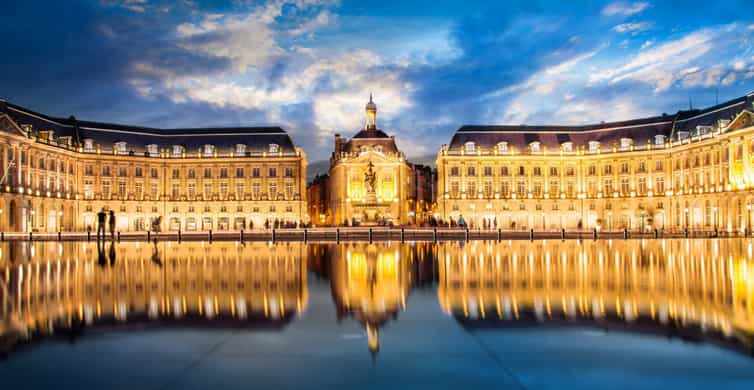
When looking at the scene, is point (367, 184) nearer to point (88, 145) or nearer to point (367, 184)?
point (367, 184)

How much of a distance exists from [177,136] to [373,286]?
285 feet

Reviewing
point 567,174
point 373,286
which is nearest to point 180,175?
point 567,174

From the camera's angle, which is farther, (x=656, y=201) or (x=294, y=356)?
(x=656, y=201)

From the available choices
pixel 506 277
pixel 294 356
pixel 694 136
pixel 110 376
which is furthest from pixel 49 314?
pixel 694 136

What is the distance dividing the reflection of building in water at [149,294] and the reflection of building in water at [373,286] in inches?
36.7

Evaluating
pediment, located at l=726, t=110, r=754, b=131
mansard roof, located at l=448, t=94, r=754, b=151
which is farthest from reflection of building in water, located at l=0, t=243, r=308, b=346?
mansard roof, located at l=448, t=94, r=754, b=151

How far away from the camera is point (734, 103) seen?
248ft

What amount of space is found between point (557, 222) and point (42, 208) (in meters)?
69.3

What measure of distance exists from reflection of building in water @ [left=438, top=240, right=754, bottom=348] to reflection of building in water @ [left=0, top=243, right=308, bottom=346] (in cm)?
362

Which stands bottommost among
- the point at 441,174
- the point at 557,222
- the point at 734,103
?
the point at 557,222

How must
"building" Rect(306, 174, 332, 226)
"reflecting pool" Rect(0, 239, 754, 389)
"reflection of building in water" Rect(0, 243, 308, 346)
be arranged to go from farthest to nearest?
"building" Rect(306, 174, 332, 226) → "reflection of building in water" Rect(0, 243, 308, 346) → "reflecting pool" Rect(0, 239, 754, 389)

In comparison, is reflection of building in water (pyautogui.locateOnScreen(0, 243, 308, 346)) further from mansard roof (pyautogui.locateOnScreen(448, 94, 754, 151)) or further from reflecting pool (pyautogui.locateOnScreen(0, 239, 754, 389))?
mansard roof (pyautogui.locateOnScreen(448, 94, 754, 151))

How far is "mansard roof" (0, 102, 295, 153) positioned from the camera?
9012 centimetres

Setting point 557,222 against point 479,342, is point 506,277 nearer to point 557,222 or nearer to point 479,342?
point 479,342
